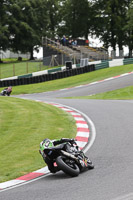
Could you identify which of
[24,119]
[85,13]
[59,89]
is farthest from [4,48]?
[24,119]

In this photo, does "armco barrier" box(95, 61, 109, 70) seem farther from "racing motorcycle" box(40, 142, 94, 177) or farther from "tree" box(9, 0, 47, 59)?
"racing motorcycle" box(40, 142, 94, 177)

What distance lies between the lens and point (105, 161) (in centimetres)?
766

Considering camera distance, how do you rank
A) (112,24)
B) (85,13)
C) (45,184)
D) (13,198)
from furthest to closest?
1. (85,13)
2. (112,24)
3. (45,184)
4. (13,198)

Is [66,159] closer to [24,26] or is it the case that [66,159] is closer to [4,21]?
[4,21]

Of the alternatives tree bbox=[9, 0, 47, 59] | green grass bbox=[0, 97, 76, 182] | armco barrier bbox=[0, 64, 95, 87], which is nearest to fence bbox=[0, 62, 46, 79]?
armco barrier bbox=[0, 64, 95, 87]

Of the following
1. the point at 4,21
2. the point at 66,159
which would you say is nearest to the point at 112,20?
the point at 4,21

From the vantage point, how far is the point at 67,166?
6.60m

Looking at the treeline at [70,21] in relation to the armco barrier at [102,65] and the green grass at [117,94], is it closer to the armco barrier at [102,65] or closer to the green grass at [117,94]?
the armco barrier at [102,65]

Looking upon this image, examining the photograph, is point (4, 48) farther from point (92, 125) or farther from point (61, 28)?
point (92, 125)

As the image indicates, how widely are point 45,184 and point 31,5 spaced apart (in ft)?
201

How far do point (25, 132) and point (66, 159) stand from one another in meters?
4.39

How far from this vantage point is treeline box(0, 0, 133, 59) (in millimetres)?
58312

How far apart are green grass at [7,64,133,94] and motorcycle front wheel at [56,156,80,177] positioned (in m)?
23.1

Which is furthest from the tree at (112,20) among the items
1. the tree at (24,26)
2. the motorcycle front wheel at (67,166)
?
the motorcycle front wheel at (67,166)
